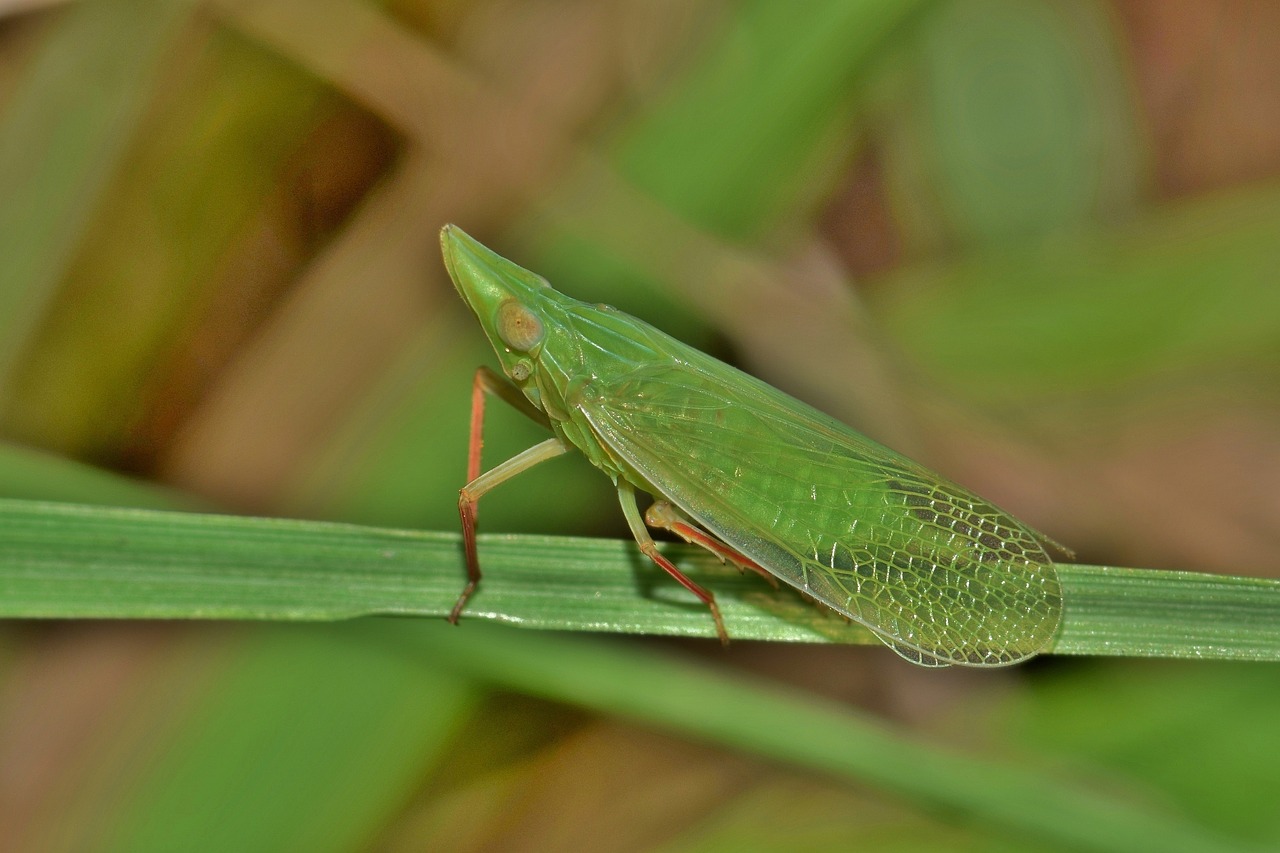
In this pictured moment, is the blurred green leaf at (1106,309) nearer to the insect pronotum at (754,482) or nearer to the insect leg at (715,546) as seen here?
the insect pronotum at (754,482)

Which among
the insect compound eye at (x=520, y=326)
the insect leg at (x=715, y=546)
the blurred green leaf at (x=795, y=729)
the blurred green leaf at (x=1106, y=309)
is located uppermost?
the blurred green leaf at (x=1106, y=309)

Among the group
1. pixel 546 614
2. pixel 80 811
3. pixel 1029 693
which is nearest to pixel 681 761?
pixel 1029 693

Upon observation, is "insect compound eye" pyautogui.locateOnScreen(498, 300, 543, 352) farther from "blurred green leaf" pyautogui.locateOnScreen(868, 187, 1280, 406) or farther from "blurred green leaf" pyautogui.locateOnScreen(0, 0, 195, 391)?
"blurred green leaf" pyautogui.locateOnScreen(0, 0, 195, 391)

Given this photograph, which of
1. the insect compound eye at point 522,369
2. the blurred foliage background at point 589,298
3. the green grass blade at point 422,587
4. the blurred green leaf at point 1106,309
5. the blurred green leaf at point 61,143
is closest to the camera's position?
the green grass blade at point 422,587

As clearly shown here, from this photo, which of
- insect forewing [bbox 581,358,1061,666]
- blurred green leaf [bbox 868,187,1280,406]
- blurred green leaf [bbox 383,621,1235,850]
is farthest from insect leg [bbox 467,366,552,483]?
blurred green leaf [bbox 868,187,1280,406]

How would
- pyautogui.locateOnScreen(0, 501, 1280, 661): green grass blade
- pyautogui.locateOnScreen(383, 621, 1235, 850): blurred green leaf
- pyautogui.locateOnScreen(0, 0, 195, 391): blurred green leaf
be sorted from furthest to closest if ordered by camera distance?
1. pyautogui.locateOnScreen(0, 0, 195, 391): blurred green leaf
2. pyautogui.locateOnScreen(383, 621, 1235, 850): blurred green leaf
3. pyautogui.locateOnScreen(0, 501, 1280, 661): green grass blade

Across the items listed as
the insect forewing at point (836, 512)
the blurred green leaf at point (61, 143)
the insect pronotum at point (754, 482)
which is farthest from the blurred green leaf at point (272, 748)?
the blurred green leaf at point (61, 143)

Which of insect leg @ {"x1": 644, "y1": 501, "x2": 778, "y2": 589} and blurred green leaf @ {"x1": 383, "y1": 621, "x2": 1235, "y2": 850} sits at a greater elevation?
insect leg @ {"x1": 644, "y1": 501, "x2": 778, "y2": 589}
